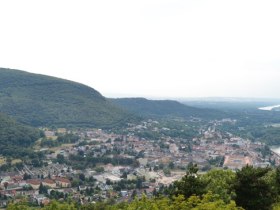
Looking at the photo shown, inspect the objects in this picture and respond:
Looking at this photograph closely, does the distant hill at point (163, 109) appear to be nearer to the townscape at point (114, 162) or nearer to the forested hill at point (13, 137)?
the townscape at point (114, 162)

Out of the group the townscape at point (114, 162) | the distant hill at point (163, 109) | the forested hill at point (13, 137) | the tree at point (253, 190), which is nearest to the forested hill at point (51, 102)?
the townscape at point (114, 162)

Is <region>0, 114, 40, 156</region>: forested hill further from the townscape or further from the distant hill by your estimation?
the distant hill

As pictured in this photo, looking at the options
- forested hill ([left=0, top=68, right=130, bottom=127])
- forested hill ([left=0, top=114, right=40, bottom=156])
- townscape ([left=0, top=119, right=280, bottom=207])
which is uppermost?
forested hill ([left=0, top=68, right=130, bottom=127])

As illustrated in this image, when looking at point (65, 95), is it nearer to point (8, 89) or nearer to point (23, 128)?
point (8, 89)

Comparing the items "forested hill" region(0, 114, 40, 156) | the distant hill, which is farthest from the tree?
the distant hill

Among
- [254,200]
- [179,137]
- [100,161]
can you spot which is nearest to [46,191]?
[100,161]
